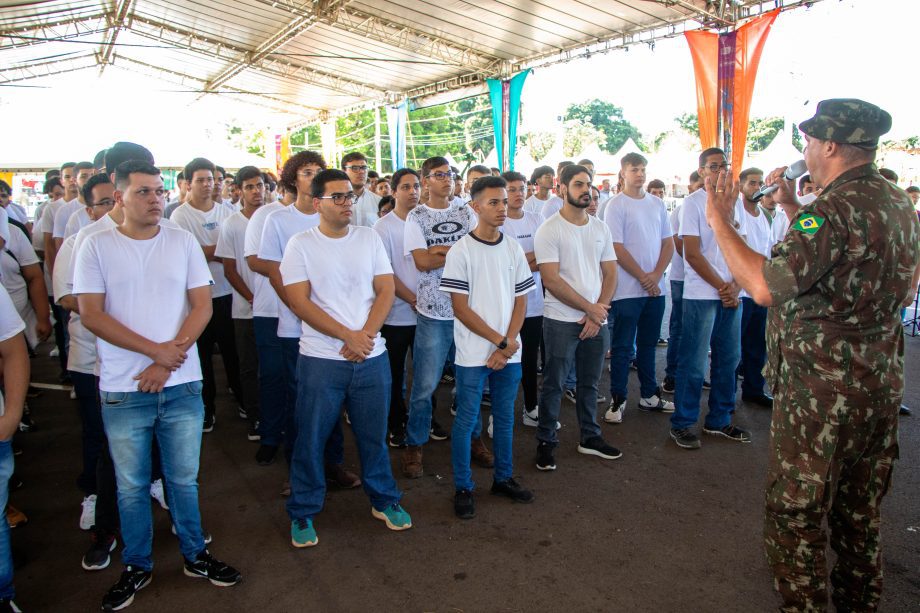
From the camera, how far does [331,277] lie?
3107 mm

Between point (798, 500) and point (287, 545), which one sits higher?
point (798, 500)

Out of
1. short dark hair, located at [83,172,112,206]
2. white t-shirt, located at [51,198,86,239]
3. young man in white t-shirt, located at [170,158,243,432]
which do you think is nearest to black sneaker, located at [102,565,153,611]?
young man in white t-shirt, located at [170,158,243,432]

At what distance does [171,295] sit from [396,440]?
91.0 inches

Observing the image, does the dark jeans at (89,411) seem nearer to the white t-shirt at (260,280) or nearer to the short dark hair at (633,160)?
the white t-shirt at (260,280)

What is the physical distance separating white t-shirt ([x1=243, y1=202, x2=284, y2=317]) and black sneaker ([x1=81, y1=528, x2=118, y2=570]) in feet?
5.35

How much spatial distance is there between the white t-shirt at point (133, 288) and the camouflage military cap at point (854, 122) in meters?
2.78

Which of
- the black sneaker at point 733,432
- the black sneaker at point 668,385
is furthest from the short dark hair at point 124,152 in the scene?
the black sneaker at point 668,385

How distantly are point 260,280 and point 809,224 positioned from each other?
3351 mm

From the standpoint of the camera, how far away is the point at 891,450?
2330 mm

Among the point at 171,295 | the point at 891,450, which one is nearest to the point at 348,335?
the point at 171,295

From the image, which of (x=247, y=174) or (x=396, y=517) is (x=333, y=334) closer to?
(x=396, y=517)

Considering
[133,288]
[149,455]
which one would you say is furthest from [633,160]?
[149,455]

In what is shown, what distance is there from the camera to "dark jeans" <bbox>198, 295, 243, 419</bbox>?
4.90m

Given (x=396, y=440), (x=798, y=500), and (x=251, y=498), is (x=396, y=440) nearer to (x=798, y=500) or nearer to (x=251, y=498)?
(x=251, y=498)
